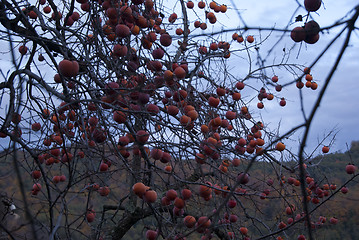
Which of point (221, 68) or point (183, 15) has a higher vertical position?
point (183, 15)

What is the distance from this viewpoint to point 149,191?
6.54 ft

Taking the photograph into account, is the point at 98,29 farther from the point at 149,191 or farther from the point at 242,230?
the point at 242,230

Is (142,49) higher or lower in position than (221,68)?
lower

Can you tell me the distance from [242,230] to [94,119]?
1.85 meters

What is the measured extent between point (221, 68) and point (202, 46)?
15.3 inches

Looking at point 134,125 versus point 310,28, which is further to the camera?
point 134,125

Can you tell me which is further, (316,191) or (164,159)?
(316,191)

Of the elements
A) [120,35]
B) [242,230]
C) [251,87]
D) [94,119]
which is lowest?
[242,230]

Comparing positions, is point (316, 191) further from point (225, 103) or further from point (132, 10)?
point (132, 10)

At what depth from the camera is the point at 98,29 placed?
2.33 meters

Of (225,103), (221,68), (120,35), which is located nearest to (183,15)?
(221,68)

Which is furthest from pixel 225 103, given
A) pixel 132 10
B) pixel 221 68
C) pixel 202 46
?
pixel 132 10

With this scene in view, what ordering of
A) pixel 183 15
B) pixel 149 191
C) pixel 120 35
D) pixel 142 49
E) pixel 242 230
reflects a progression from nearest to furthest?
→ 1. pixel 149 191
2. pixel 120 35
3. pixel 142 49
4. pixel 242 230
5. pixel 183 15

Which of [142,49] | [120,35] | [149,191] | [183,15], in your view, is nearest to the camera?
[149,191]
